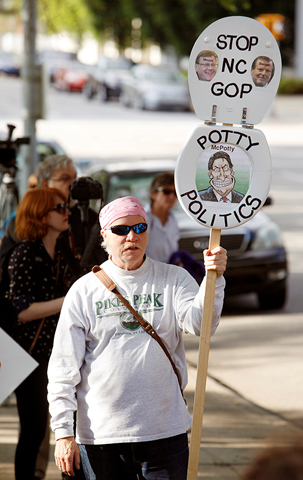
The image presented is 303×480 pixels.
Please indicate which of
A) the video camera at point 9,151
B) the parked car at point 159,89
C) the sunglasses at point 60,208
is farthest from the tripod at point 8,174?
the parked car at point 159,89

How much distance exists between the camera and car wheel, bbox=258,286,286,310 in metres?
8.91

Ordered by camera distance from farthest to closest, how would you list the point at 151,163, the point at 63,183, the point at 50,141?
the point at 50,141 < the point at 151,163 < the point at 63,183

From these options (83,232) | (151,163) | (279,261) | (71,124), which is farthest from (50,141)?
(71,124)

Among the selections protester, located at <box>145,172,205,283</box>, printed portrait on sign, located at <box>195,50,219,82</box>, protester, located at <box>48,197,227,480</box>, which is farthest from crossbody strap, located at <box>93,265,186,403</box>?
protester, located at <box>145,172,205,283</box>

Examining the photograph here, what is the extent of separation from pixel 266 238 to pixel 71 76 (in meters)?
33.9

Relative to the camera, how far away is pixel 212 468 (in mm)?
4852

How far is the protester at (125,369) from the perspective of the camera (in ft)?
10.1

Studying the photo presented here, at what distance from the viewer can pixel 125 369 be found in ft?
10.0

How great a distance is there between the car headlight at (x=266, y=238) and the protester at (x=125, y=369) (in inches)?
227

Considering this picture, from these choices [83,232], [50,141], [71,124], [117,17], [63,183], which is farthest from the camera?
[117,17]

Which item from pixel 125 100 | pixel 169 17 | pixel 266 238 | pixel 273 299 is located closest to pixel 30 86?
pixel 266 238

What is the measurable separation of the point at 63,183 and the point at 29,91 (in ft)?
12.7

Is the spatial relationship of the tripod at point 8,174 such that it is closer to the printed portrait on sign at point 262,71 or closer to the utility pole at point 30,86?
the utility pole at point 30,86

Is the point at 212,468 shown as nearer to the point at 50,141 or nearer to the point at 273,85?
the point at 273,85
